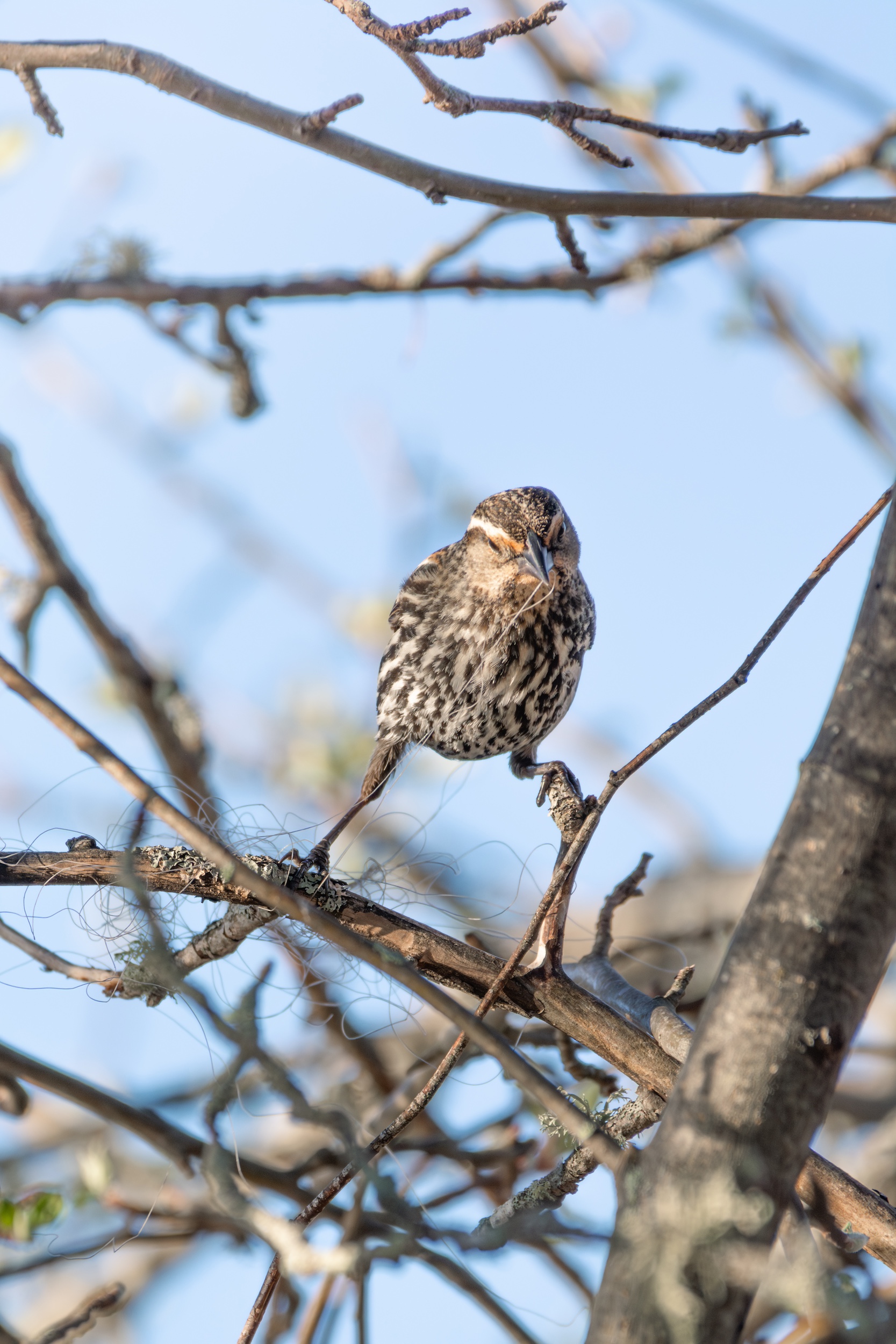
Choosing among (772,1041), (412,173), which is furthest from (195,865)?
(412,173)

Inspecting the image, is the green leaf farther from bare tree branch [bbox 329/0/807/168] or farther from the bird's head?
bare tree branch [bbox 329/0/807/168]

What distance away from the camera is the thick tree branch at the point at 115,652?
345cm

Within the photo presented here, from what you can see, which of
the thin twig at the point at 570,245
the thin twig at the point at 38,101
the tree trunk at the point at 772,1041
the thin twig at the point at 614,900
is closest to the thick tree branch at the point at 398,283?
the thin twig at the point at 570,245

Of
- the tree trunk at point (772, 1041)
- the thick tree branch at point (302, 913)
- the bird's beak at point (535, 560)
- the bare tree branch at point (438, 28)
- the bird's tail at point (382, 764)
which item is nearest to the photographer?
the tree trunk at point (772, 1041)

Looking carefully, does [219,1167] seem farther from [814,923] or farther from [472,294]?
[472,294]

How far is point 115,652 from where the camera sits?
147 inches

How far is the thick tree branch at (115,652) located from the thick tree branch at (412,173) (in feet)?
4.37

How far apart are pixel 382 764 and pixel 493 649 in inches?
22.5

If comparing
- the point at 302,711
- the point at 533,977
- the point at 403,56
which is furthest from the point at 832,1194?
the point at 302,711

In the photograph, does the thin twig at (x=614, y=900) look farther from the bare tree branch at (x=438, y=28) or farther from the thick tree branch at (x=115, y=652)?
the bare tree branch at (x=438, y=28)

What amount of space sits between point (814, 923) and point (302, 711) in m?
4.73

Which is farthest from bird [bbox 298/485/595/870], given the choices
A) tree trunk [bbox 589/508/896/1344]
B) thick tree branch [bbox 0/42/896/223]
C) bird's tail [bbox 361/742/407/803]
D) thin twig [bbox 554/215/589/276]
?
tree trunk [bbox 589/508/896/1344]

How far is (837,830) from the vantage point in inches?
55.1

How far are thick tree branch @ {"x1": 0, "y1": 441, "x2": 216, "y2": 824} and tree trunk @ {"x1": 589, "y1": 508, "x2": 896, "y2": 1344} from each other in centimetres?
204
